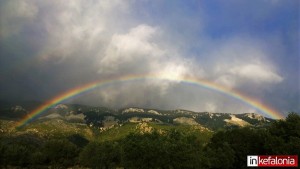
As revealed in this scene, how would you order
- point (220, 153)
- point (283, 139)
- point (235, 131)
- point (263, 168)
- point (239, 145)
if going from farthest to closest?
1. point (235, 131)
2. point (239, 145)
3. point (220, 153)
4. point (283, 139)
5. point (263, 168)

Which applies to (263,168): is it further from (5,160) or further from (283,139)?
(5,160)

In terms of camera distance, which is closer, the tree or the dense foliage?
the dense foliage

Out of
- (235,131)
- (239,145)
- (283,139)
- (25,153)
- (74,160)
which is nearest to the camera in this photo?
(283,139)

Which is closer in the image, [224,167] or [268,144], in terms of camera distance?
[268,144]

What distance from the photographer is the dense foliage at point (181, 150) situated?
3201 inches

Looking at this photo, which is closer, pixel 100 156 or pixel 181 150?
pixel 181 150

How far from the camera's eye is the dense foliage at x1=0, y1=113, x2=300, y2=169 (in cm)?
8131

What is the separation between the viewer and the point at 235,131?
122 meters

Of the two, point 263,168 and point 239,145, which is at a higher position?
point 239,145

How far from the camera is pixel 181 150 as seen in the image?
3255 inches

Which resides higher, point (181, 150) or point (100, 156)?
point (181, 150)

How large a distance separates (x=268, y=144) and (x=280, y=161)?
11667 mm

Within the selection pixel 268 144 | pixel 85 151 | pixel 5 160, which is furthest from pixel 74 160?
pixel 268 144

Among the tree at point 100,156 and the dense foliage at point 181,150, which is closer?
the dense foliage at point 181,150
